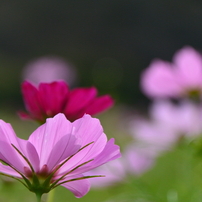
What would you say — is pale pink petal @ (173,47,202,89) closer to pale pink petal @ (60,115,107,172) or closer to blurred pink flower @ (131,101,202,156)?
blurred pink flower @ (131,101,202,156)

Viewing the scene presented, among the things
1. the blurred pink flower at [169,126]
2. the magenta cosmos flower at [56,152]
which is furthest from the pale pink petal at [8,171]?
the blurred pink flower at [169,126]

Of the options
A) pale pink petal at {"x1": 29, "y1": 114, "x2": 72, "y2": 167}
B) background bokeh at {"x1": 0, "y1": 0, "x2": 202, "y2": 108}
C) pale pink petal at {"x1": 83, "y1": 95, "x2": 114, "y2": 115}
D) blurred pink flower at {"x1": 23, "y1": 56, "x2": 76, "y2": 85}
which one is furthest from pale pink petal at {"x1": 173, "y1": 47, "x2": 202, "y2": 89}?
background bokeh at {"x1": 0, "y1": 0, "x2": 202, "y2": 108}

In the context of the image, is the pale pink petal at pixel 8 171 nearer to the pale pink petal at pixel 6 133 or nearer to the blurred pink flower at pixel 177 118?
the pale pink petal at pixel 6 133

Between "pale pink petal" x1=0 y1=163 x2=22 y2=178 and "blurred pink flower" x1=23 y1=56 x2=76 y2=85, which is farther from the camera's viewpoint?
"blurred pink flower" x1=23 y1=56 x2=76 y2=85

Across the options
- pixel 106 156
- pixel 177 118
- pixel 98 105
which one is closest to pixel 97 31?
pixel 177 118

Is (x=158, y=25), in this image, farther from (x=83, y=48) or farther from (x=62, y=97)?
(x=62, y=97)

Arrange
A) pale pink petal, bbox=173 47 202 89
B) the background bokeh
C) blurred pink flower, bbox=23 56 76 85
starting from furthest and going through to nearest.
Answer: the background bokeh, blurred pink flower, bbox=23 56 76 85, pale pink petal, bbox=173 47 202 89
